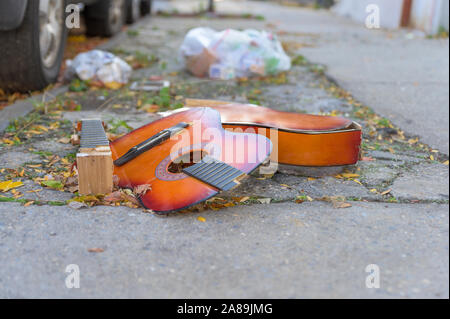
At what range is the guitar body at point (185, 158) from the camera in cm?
152

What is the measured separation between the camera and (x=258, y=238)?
4.58 feet

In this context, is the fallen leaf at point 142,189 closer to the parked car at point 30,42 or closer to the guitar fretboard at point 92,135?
the guitar fretboard at point 92,135

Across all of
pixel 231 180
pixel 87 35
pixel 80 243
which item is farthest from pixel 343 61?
pixel 80 243

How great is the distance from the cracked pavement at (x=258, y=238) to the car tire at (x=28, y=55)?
75 centimetres

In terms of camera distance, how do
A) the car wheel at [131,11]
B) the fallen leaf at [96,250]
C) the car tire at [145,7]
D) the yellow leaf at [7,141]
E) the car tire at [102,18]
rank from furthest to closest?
the car tire at [145,7]
the car wheel at [131,11]
the car tire at [102,18]
the yellow leaf at [7,141]
the fallen leaf at [96,250]

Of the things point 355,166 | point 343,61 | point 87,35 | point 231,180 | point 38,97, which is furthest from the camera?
point 87,35

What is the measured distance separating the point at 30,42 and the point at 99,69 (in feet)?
2.67

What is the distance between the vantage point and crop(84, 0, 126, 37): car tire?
5176mm

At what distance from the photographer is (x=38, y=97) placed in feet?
9.52

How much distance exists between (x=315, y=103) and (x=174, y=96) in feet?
3.01

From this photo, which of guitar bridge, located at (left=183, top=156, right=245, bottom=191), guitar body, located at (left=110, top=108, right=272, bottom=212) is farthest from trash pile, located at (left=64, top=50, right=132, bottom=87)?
guitar bridge, located at (left=183, top=156, right=245, bottom=191)

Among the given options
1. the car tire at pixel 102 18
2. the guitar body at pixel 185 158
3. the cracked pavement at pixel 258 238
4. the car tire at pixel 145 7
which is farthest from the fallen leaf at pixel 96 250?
the car tire at pixel 145 7

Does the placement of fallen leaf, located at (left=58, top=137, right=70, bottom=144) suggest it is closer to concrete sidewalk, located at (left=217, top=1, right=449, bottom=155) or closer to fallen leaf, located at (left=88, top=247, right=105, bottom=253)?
fallen leaf, located at (left=88, top=247, right=105, bottom=253)

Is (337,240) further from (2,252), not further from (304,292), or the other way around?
(2,252)
